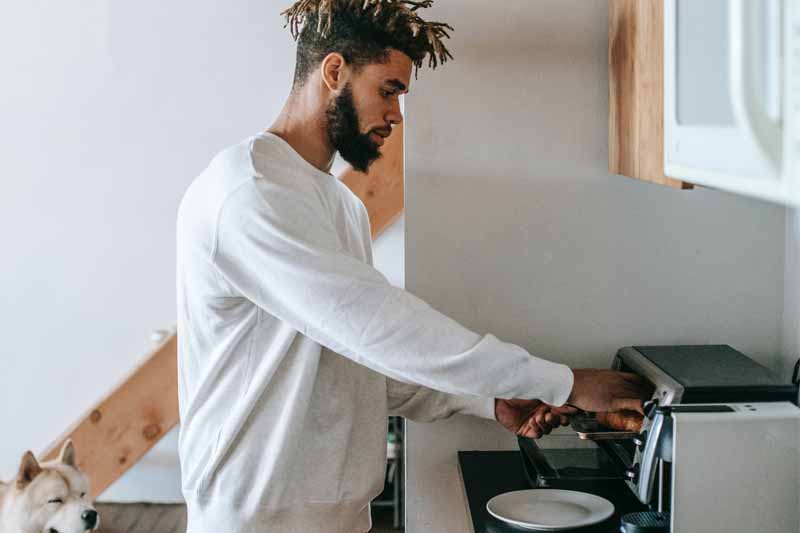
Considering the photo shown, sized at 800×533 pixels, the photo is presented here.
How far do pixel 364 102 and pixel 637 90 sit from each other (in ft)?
1.68

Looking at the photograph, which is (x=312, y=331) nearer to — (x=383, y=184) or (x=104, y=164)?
(x=383, y=184)

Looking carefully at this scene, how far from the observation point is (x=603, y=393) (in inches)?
71.1

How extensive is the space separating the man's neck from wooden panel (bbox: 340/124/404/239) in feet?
6.23

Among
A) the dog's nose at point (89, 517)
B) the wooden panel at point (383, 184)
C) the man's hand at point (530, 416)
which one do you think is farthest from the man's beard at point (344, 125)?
the dog's nose at point (89, 517)

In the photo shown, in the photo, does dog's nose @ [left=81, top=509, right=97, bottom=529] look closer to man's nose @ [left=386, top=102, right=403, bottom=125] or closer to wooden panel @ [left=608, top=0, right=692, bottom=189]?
man's nose @ [left=386, top=102, right=403, bottom=125]

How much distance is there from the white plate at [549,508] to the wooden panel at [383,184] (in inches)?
81.3

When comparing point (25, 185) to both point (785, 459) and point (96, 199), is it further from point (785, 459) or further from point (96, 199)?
point (785, 459)

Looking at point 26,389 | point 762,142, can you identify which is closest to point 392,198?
point 26,389

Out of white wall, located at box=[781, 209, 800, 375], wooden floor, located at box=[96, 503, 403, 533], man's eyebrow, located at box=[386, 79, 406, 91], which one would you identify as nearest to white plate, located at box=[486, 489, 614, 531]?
white wall, located at box=[781, 209, 800, 375]

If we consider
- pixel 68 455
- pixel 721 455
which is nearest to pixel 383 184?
pixel 68 455

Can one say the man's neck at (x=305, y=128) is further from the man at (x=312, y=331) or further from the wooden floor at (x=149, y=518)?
the wooden floor at (x=149, y=518)

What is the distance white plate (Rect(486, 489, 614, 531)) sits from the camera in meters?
1.79

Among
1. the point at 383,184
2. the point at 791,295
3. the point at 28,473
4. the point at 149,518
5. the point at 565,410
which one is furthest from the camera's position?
the point at 149,518

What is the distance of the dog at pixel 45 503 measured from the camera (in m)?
3.40
